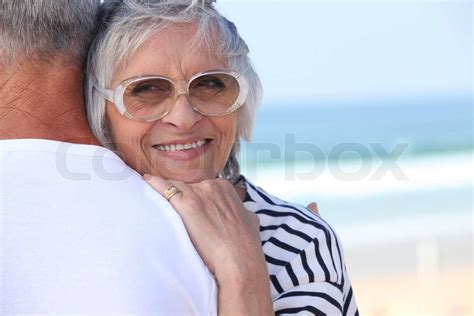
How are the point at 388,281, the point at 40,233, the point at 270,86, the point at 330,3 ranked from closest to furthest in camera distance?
the point at 40,233, the point at 388,281, the point at 270,86, the point at 330,3

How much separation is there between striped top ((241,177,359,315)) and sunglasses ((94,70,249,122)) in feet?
1.49

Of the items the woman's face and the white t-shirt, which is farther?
the woman's face

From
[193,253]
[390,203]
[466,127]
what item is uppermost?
[193,253]

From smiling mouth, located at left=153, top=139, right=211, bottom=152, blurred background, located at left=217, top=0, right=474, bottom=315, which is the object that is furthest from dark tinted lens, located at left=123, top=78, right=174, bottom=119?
blurred background, located at left=217, top=0, right=474, bottom=315

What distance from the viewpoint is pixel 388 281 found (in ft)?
29.7

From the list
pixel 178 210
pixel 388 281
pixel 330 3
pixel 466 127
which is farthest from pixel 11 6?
pixel 330 3

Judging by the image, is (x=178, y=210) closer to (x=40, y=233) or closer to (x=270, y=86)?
(x=40, y=233)

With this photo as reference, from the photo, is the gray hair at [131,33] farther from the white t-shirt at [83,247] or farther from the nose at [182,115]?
the white t-shirt at [83,247]

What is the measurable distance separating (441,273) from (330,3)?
79.7 feet

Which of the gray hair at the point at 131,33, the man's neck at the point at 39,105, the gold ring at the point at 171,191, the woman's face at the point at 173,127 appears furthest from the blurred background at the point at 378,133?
the man's neck at the point at 39,105

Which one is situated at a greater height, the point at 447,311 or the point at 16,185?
the point at 16,185

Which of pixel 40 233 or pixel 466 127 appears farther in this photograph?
pixel 466 127

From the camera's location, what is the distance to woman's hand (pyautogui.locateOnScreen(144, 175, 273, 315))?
7.53 feet

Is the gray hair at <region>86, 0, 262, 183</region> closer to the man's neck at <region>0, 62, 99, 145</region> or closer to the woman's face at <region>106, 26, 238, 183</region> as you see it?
the woman's face at <region>106, 26, 238, 183</region>
